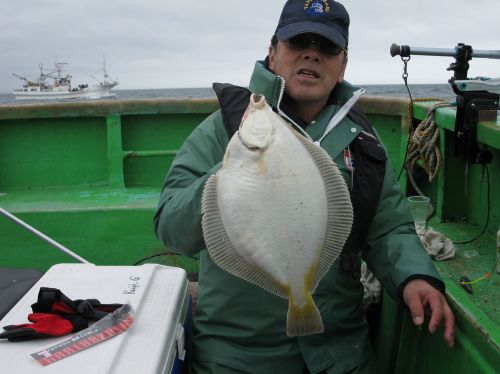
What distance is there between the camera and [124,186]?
15.7 feet

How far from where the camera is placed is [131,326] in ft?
6.09

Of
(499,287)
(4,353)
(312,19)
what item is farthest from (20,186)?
(499,287)

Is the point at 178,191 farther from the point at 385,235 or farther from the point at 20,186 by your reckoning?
the point at 20,186

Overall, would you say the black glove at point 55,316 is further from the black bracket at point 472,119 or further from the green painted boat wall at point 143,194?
the black bracket at point 472,119

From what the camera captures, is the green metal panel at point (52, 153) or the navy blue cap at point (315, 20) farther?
the green metal panel at point (52, 153)

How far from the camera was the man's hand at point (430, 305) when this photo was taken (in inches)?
72.8

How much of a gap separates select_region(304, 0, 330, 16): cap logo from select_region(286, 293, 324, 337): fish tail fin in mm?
1170

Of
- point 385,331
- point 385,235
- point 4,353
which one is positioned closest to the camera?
point 4,353

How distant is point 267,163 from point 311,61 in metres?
0.76

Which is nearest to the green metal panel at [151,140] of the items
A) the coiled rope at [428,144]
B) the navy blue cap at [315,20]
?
the coiled rope at [428,144]

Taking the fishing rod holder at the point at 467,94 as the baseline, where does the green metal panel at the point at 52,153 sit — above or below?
below

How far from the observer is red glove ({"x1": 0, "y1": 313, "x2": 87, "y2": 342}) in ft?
5.71

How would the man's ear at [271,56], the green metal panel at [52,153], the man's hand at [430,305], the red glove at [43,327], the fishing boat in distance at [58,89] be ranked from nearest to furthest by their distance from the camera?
the red glove at [43,327] < the man's hand at [430,305] < the man's ear at [271,56] < the green metal panel at [52,153] < the fishing boat in distance at [58,89]

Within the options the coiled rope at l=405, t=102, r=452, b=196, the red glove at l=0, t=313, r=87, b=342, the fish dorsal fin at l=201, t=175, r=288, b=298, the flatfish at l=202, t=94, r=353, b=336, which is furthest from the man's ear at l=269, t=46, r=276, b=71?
the coiled rope at l=405, t=102, r=452, b=196
